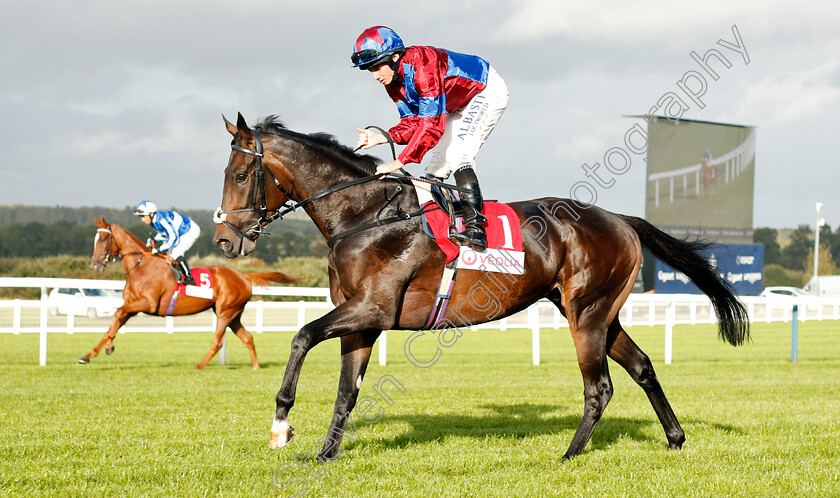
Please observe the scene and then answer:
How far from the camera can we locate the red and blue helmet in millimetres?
4031

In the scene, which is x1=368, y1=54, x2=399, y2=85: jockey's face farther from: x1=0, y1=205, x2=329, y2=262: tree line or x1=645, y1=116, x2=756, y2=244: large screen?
x1=0, y1=205, x2=329, y2=262: tree line

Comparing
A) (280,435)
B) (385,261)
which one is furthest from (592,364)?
(280,435)

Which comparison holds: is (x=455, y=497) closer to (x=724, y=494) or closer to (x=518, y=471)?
(x=518, y=471)

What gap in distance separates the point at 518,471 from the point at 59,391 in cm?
517

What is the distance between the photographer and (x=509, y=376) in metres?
9.24

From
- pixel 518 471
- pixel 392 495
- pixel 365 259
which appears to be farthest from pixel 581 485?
pixel 365 259

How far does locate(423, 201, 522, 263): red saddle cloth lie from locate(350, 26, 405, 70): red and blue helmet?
0.86 meters

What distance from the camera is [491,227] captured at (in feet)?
14.4

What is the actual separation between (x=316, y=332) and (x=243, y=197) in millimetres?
876

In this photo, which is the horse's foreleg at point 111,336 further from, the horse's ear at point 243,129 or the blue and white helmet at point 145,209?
the horse's ear at point 243,129

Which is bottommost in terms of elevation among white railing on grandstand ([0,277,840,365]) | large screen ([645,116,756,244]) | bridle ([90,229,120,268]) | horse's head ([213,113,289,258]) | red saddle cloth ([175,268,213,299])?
white railing on grandstand ([0,277,840,365])

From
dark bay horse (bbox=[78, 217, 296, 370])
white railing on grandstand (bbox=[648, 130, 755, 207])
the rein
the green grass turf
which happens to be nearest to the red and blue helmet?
the rein

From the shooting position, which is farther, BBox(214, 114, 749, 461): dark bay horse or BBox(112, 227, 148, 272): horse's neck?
BBox(112, 227, 148, 272): horse's neck

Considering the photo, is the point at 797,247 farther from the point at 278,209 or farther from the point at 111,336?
the point at 278,209
